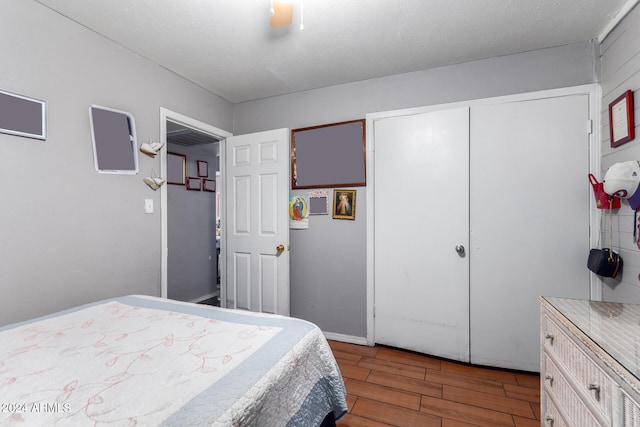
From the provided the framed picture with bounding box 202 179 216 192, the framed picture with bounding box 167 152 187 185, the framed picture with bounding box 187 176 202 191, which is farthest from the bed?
the framed picture with bounding box 202 179 216 192

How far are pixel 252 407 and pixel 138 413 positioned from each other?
0.93 feet

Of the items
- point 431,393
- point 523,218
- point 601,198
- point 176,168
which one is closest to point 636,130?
point 601,198

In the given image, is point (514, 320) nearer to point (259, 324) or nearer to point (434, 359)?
point (434, 359)

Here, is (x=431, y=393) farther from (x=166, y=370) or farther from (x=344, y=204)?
(x=166, y=370)

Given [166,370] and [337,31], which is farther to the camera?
[337,31]

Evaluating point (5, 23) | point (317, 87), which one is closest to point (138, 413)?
point (5, 23)

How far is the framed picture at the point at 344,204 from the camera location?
259 centimetres

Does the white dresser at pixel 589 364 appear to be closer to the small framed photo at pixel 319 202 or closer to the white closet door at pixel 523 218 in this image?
the white closet door at pixel 523 218

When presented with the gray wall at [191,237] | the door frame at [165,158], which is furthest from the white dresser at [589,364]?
the gray wall at [191,237]

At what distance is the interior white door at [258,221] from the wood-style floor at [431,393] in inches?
38.7

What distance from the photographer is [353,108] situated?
2621 millimetres

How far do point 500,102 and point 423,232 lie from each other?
1.17 m

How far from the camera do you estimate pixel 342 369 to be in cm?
213

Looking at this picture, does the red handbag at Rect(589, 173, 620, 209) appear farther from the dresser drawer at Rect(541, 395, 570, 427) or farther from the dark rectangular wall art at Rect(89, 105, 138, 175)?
the dark rectangular wall art at Rect(89, 105, 138, 175)
